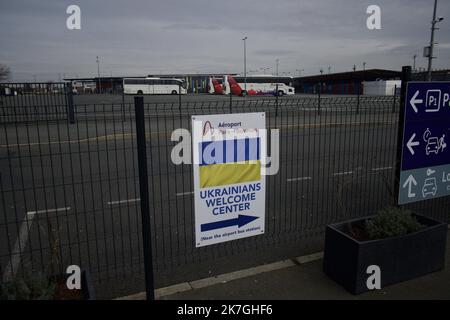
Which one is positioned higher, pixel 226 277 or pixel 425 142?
pixel 425 142

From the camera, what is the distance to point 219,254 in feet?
13.9

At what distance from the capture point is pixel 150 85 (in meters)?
52.9

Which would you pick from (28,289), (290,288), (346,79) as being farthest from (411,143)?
(346,79)

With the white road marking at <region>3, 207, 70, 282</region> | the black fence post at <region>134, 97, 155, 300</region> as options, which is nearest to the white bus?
the white road marking at <region>3, 207, 70, 282</region>

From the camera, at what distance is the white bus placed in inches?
2037

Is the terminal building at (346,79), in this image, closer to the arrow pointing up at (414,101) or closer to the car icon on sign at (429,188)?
the car icon on sign at (429,188)

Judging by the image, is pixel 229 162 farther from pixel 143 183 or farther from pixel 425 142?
pixel 425 142

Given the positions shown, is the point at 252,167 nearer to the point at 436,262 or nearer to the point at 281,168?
the point at 436,262

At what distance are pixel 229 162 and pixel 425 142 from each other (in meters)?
2.35

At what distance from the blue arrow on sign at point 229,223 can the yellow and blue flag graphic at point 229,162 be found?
38cm

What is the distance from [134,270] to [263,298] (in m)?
1.41
